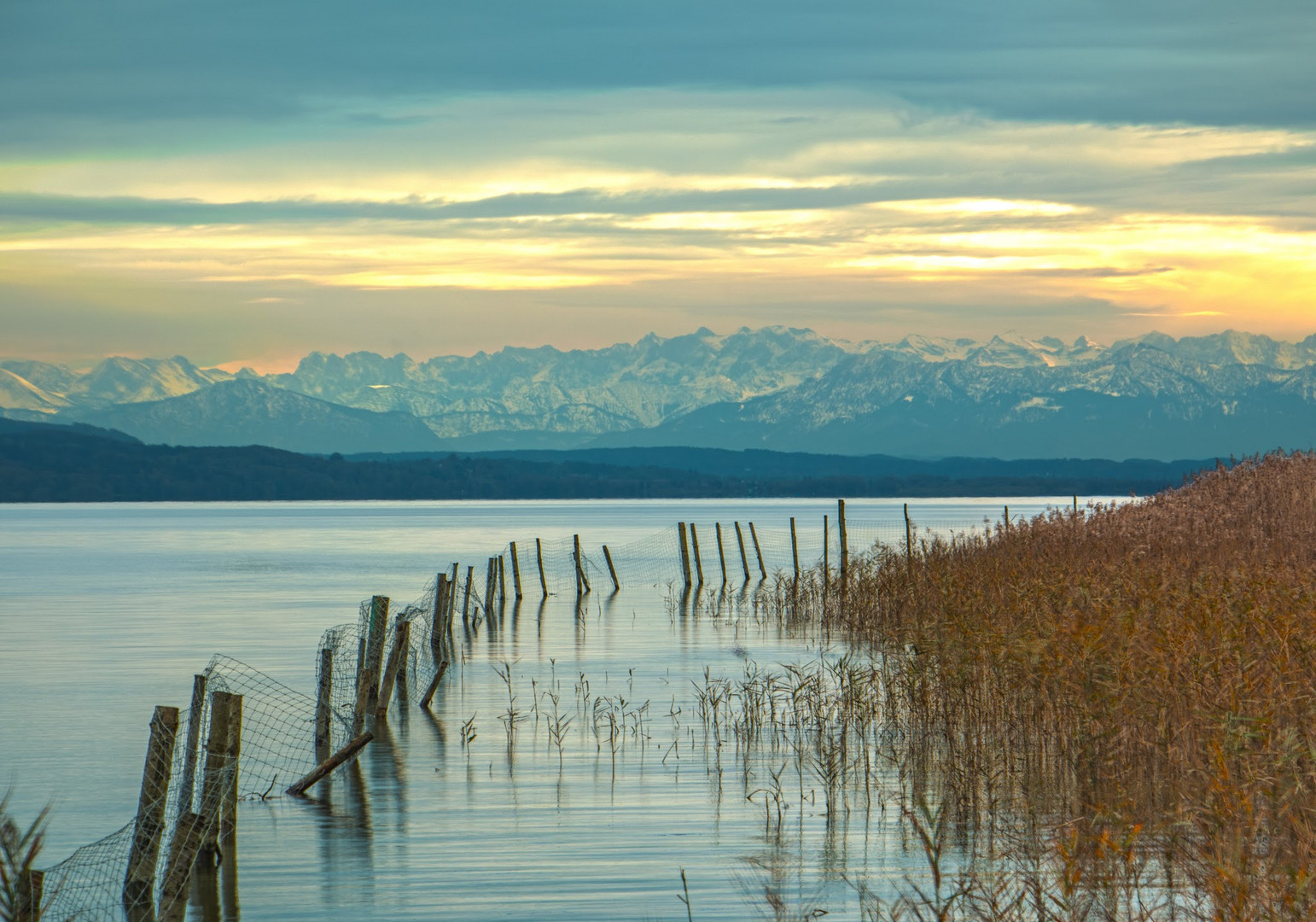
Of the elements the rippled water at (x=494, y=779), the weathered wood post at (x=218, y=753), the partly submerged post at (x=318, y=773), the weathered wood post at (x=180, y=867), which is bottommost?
the rippled water at (x=494, y=779)

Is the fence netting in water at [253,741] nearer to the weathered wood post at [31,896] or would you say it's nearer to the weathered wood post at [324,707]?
the weathered wood post at [324,707]

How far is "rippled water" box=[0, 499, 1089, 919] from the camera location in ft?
36.4

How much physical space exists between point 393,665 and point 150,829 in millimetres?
9581

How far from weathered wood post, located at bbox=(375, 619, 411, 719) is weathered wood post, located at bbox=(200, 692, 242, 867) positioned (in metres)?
7.55

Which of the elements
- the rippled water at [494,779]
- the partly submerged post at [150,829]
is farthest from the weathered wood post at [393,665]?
the partly submerged post at [150,829]

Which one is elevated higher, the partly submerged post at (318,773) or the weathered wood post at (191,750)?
the weathered wood post at (191,750)

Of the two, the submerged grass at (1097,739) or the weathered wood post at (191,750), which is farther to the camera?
the weathered wood post at (191,750)

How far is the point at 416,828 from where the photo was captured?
13266 mm

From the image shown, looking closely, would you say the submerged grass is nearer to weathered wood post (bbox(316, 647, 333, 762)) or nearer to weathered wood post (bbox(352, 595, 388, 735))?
weathered wood post (bbox(352, 595, 388, 735))

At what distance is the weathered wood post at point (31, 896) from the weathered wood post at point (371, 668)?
8.80m

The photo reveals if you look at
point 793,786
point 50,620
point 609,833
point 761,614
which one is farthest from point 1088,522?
point 50,620

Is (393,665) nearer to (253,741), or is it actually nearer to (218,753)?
(253,741)

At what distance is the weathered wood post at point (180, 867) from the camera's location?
32.2 feet

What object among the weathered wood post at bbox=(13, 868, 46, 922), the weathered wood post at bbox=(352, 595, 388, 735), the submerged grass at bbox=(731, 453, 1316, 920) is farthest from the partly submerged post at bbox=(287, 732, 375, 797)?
the weathered wood post at bbox=(13, 868, 46, 922)
